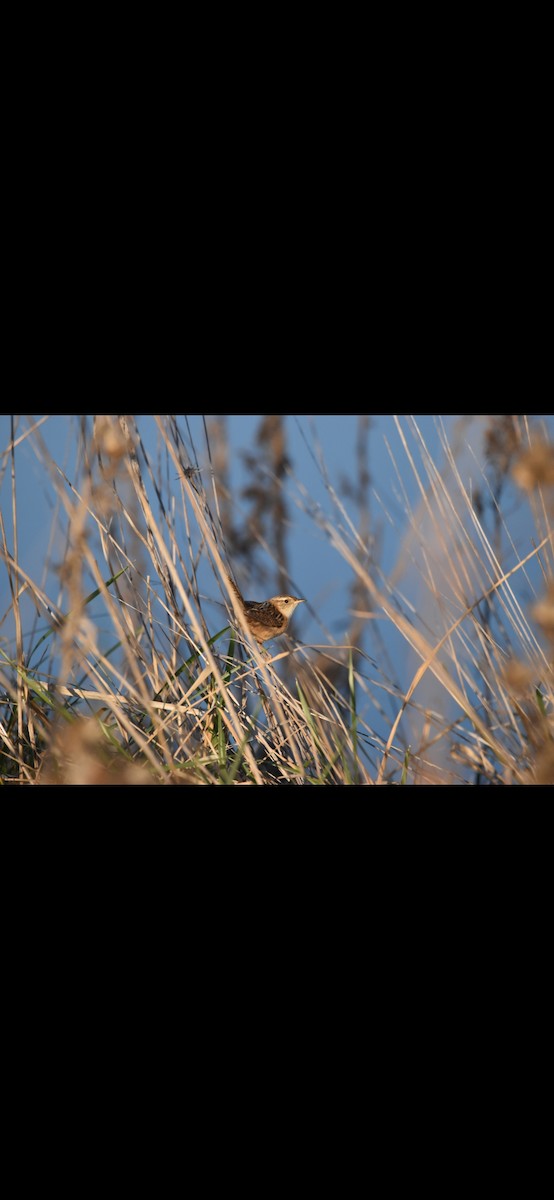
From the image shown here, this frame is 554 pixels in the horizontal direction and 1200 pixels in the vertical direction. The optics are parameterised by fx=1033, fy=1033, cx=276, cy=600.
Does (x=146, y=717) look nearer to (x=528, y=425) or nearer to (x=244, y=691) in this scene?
(x=244, y=691)

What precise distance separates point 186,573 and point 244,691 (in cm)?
26

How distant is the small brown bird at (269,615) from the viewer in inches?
69.4

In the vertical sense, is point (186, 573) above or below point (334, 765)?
above

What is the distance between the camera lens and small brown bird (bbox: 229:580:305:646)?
5.79 ft

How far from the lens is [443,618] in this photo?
1662 mm

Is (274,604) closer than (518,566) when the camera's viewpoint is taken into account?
No

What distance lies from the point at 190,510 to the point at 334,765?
1.63 ft

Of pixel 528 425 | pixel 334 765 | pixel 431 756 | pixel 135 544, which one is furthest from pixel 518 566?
pixel 135 544

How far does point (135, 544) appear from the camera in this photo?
1782 millimetres

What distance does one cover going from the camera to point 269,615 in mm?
1810
